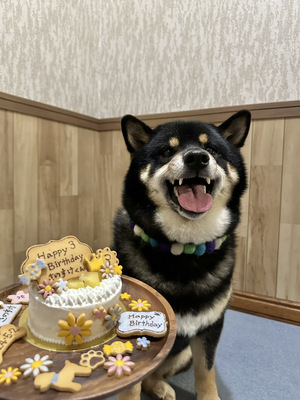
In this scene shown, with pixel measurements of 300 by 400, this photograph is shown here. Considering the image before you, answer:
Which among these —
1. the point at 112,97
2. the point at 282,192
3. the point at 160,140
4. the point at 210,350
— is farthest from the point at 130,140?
the point at 112,97

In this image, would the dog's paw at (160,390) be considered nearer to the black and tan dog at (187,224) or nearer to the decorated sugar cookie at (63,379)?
the black and tan dog at (187,224)

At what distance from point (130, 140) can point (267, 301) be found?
3.41ft

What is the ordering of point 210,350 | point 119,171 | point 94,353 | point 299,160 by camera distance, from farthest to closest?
point 119,171, point 299,160, point 210,350, point 94,353

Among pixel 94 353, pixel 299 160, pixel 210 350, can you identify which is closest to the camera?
pixel 94 353

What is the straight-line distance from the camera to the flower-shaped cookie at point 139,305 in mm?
614

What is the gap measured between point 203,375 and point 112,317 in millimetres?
490

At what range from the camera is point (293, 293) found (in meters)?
1.32

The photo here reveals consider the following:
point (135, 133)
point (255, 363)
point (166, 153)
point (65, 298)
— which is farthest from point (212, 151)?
point (255, 363)

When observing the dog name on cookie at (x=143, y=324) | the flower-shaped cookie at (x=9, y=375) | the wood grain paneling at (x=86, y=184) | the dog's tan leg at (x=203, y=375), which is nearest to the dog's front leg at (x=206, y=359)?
the dog's tan leg at (x=203, y=375)

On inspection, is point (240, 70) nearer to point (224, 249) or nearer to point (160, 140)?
point (160, 140)

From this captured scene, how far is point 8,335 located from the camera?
506 mm

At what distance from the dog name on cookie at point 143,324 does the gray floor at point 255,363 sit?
1.58 ft

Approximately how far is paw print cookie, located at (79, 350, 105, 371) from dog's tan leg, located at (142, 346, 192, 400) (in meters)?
0.48

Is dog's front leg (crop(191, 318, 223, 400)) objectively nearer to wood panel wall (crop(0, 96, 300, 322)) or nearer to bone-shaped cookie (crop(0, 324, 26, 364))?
bone-shaped cookie (crop(0, 324, 26, 364))
